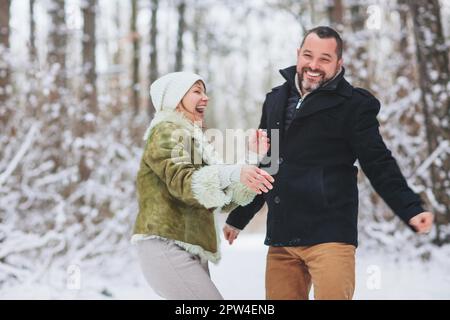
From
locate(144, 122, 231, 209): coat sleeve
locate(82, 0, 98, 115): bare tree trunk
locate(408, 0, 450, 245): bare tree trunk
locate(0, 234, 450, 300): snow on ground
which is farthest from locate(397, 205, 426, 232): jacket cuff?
locate(82, 0, 98, 115): bare tree trunk

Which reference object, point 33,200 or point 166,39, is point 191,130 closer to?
point 33,200

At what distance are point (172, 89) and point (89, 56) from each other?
8091mm

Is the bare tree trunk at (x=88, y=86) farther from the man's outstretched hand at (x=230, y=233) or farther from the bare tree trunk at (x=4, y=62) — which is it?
the man's outstretched hand at (x=230, y=233)

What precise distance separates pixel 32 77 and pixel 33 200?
192 centimetres

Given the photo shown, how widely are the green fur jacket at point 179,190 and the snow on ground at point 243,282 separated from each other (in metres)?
3.71

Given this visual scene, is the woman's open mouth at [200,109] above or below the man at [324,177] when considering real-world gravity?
above

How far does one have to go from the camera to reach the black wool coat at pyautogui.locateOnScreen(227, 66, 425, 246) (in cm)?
345

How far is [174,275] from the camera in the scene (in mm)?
3137

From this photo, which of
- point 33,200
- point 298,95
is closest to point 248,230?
point 33,200

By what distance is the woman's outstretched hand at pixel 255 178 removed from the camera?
304 centimetres

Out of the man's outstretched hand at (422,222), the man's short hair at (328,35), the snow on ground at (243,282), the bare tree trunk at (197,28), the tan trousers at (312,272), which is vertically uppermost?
the bare tree trunk at (197,28)

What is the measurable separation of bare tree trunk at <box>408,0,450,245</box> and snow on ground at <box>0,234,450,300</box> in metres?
0.70

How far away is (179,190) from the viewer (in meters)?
3.08

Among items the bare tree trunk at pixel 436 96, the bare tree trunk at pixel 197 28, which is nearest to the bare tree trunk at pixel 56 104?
the bare tree trunk at pixel 436 96
